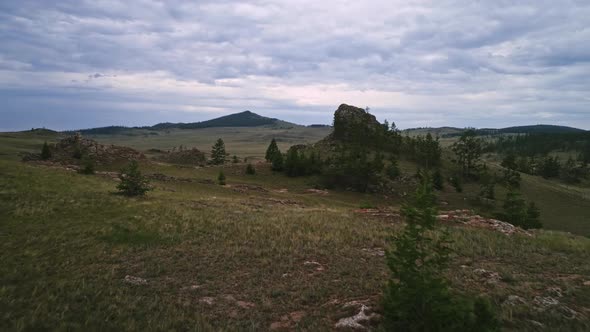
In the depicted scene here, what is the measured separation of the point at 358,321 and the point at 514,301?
16.6 feet

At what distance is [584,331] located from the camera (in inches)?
338

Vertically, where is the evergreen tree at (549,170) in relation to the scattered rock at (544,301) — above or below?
below

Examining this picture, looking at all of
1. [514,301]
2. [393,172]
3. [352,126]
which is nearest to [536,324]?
[514,301]

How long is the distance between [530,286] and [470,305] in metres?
6.65

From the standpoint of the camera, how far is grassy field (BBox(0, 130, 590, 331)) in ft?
31.6

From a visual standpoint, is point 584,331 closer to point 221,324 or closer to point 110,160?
point 221,324

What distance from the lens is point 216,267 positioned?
45.8ft

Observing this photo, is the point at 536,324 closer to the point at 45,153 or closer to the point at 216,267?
the point at 216,267

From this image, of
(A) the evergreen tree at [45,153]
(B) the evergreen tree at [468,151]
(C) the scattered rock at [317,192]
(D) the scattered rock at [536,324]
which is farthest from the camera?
(B) the evergreen tree at [468,151]

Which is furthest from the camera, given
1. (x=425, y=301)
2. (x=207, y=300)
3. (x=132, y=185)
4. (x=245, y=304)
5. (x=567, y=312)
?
(x=132, y=185)

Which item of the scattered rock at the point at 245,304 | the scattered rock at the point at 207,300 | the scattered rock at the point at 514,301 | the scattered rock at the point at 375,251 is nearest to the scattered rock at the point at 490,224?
the scattered rock at the point at 375,251

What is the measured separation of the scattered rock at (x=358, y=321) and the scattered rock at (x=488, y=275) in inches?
223

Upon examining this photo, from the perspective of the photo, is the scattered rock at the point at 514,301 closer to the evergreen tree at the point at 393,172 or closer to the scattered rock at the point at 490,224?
the scattered rock at the point at 490,224

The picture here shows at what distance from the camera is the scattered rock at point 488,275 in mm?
12634
